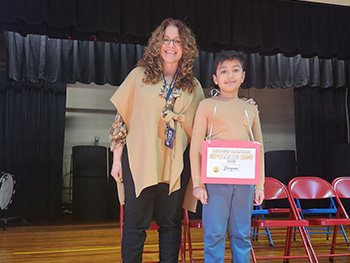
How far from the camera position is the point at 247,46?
15.6ft

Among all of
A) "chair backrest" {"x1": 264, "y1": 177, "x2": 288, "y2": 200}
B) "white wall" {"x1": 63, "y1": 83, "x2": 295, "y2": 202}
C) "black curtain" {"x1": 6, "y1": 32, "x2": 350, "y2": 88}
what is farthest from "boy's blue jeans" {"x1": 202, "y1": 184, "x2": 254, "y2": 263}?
"white wall" {"x1": 63, "y1": 83, "x2": 295, "y2": 202}

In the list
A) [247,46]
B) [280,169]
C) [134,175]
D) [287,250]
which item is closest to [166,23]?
[134,175]

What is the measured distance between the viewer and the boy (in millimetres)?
1904

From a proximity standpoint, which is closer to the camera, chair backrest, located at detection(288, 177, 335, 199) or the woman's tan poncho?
the woman's tan poncho

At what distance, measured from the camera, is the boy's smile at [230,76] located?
2066mm

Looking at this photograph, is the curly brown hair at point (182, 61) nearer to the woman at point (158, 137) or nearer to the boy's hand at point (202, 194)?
the woman at point (158, 137)

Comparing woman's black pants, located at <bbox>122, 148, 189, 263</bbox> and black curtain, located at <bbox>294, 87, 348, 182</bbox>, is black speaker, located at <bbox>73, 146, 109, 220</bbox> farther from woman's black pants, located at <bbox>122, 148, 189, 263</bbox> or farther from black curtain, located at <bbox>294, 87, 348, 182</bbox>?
woman's black pants, located at <bbox>122, 148, 189, 263</bbox>

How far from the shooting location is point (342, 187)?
11.0 feet

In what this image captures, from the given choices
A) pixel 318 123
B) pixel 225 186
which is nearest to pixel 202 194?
pixel 225 186

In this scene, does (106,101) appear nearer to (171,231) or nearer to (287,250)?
(287,250)

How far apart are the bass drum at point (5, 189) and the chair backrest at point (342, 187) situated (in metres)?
4.50

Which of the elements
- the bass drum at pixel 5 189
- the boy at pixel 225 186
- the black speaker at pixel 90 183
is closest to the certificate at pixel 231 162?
the boy at pixel 225 186

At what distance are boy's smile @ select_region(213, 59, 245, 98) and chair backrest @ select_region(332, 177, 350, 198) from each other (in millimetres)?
1832

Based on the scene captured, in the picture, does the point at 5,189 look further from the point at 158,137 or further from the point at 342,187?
the point at 342,187
